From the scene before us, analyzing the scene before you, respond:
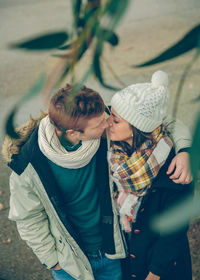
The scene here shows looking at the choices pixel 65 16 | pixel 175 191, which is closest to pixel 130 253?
pixel 175 191

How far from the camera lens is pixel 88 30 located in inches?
23.6

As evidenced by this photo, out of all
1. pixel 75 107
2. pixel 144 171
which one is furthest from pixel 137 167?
pixel 75 107

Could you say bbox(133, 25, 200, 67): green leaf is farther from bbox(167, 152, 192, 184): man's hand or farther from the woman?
the woman

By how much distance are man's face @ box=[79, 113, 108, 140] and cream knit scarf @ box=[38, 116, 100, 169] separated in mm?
35

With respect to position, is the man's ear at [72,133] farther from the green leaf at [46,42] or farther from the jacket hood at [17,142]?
the green leaf at [46,42]

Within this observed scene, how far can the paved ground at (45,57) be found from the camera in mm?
3162

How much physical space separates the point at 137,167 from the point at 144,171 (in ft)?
0.18

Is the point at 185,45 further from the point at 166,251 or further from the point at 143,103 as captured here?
the point at 166,251

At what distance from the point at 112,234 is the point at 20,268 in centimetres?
140

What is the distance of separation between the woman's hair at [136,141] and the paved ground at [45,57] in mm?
1010

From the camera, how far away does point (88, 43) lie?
0.61 meters

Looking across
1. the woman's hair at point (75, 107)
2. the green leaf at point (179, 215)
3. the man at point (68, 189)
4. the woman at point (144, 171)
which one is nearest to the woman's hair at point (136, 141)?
the woman at point (144, 171)

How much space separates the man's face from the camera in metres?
1.83

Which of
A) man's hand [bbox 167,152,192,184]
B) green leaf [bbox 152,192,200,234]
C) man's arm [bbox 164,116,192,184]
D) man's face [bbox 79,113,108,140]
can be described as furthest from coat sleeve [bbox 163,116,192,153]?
green leaf [bbox 152,192,200,234]
